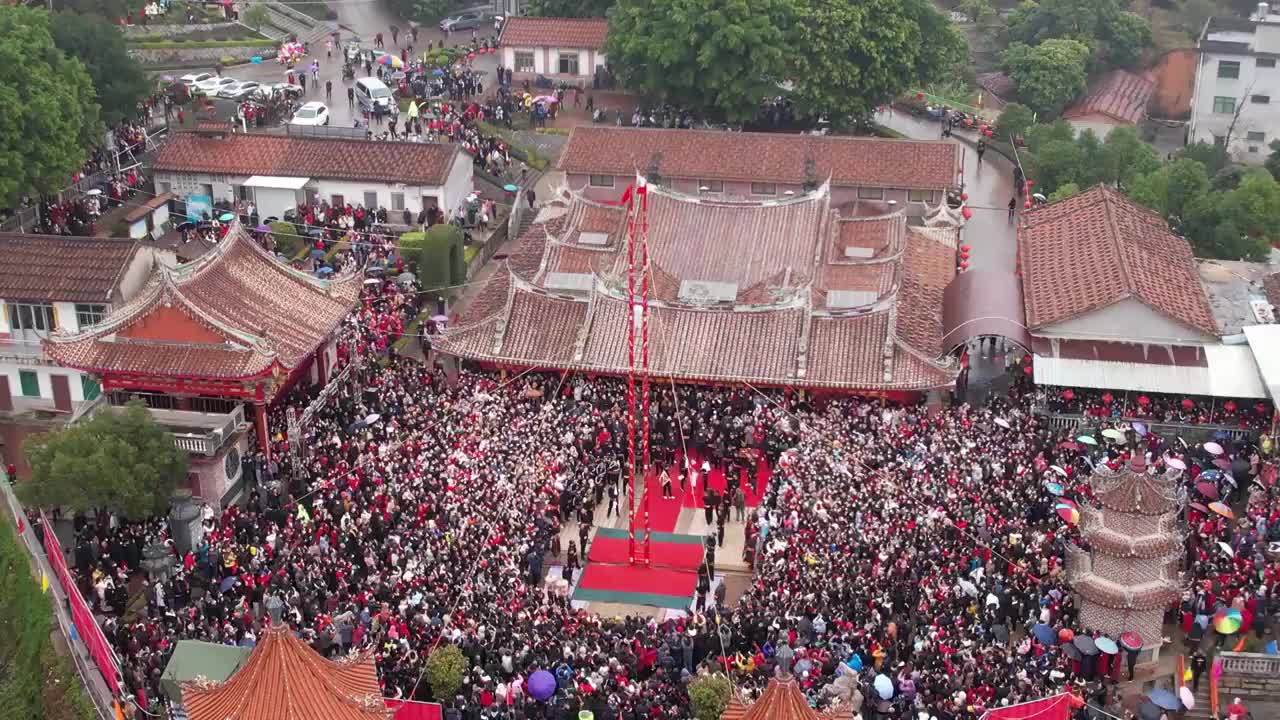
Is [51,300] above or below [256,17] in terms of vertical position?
below

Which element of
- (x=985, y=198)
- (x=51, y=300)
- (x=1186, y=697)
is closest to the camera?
(x=1186, y=697)

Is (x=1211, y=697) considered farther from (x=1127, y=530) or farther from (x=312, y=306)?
(x=312, y=306)

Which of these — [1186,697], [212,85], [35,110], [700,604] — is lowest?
[700,604]

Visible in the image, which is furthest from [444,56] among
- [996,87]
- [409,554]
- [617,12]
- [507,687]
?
[507,687]

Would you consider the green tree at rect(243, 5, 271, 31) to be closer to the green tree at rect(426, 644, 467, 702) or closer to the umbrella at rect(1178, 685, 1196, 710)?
the green tree at rect(426, 644, 467, 702)

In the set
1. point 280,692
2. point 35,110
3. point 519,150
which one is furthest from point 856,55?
point 280,692

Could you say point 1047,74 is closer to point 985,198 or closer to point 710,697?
point 985,198

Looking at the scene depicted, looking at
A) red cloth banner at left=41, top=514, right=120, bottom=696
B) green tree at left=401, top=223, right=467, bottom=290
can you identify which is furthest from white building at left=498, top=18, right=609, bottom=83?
red cloth banner at left=41, top=514, right=120, bottom=696
